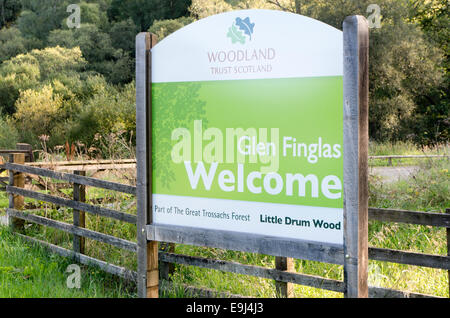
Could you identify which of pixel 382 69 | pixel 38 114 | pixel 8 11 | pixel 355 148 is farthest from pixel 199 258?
pixel 8 11

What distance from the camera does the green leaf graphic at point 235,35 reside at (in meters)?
3.79

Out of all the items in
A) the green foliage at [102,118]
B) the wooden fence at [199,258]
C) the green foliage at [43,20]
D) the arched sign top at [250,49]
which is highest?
the green foliage at [43,20]

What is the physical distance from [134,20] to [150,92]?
1847 inches

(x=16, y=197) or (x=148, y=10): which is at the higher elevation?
(x=148, y=10)

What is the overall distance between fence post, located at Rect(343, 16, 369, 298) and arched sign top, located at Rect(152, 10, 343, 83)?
0.31 feet

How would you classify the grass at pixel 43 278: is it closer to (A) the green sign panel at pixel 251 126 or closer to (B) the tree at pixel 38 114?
(A) the green sign panel at pixel 251 126

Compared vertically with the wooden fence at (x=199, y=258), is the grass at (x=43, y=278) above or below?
below

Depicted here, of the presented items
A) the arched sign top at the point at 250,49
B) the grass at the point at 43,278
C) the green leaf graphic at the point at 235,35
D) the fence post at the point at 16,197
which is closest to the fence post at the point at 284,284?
the grass at the point at 43,278

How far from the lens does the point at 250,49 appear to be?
3.74 m

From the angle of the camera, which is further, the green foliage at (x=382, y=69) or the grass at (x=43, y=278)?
the green foliage at (x=382, y=69)

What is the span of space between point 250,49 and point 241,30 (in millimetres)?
157

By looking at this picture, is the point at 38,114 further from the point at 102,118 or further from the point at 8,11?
the point at 8,11

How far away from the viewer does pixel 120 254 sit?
6.57m
